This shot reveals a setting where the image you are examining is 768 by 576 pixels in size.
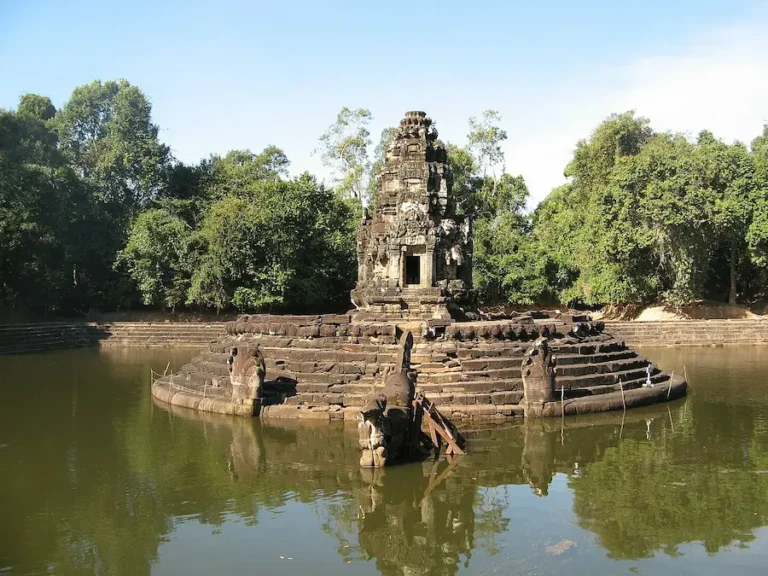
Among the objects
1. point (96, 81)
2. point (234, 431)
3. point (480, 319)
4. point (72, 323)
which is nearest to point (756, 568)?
point (234, 431)

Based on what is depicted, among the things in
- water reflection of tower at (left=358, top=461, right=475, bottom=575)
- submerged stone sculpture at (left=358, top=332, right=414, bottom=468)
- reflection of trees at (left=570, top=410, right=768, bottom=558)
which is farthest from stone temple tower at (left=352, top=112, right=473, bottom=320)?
water reflection of tower at (left=358, top=461, right=475, bottom=575)

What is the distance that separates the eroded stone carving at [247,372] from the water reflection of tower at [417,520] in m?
4.63

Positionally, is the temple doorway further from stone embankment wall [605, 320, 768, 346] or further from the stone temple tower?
stone embankment wall [605, 320, 768, 346]

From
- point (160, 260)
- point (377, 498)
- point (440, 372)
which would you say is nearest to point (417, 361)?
point (440, 372)

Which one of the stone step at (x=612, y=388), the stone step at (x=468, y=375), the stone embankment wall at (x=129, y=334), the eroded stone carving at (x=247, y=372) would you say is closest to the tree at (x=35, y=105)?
the stone embankment wall at (x=129, y=334)

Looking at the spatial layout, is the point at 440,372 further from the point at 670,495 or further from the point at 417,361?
the point at 670,495

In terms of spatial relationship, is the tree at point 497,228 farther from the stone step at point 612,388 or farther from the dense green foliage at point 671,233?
the stone step at point 612,388

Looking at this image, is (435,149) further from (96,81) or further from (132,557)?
(96,81)

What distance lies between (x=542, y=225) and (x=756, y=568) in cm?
3626

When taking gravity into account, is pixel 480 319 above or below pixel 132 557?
above

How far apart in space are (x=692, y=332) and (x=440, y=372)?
20.3 m

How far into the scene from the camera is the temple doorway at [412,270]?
19609mm

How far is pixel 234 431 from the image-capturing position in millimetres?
13461

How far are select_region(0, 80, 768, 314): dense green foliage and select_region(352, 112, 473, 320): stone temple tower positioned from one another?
14026 mm
